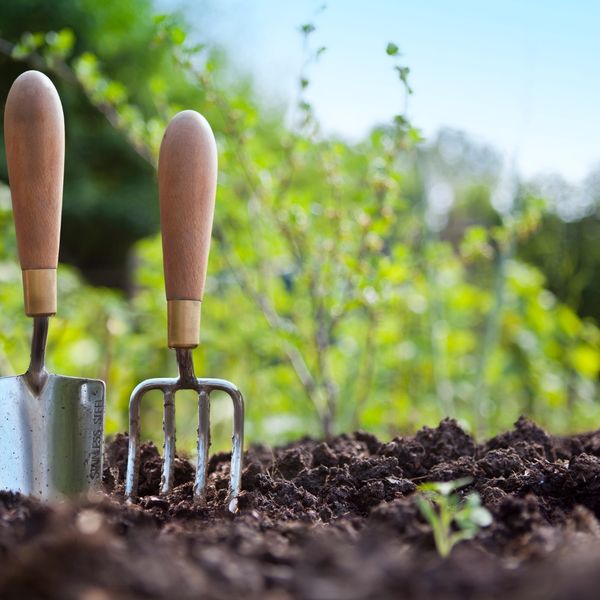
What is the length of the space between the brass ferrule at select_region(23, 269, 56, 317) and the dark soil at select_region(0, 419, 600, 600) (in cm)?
33

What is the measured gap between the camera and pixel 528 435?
4.84 feet

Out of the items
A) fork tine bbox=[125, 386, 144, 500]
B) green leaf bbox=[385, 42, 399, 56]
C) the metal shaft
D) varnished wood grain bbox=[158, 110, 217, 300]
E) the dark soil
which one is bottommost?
the dark soil

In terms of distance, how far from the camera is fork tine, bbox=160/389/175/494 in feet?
4.33

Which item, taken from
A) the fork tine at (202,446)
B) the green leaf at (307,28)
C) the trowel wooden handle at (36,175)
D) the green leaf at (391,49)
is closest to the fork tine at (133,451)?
the fork tine at (202,446)

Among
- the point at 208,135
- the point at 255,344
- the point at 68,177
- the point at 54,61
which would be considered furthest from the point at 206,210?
the point at 68,177

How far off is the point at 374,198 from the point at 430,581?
1.71 metres

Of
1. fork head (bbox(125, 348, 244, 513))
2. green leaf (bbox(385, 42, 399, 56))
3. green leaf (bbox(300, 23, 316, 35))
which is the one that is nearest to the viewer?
fork head (bbox(125, 348, 244, 513))

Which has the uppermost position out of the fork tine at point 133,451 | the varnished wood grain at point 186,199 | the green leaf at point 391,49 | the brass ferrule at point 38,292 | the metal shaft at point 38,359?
the green leaf at point 391,49

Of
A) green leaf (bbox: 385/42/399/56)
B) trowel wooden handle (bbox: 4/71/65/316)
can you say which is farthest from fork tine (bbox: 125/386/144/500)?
green leaf (bbox: 385/42/399/56)

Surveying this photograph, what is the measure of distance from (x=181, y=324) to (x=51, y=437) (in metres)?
0.30

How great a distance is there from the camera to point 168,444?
4.39 ft

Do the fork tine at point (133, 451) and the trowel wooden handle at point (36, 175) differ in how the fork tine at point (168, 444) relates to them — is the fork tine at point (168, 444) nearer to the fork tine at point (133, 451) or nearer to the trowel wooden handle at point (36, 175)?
the fork tine at point (133, 451)

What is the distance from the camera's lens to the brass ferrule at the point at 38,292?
1318 mm

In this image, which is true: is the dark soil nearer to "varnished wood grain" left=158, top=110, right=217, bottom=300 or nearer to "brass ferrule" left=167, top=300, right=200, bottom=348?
"brass ferrule" left=167, top=300, right=200, bottom=348
